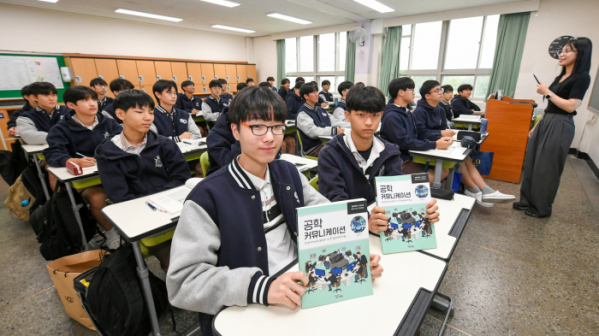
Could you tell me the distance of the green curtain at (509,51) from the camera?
217 inches

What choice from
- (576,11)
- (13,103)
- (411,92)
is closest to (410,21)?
(576,11)

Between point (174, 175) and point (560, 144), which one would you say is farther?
point (560, 144)

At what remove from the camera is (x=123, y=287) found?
50.9 inches

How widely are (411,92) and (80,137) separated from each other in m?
3.05

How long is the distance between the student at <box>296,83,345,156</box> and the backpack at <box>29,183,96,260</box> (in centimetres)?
234

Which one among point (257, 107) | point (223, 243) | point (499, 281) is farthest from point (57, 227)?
point (499, 281)

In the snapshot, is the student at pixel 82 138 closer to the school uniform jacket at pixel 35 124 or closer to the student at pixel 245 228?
the school uniform jacket at pixel 35 124

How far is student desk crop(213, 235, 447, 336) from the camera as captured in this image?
2.30 feet

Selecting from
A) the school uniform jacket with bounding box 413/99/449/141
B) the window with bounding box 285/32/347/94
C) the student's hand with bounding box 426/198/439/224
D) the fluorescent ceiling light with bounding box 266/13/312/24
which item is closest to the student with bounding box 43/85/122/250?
the student's hand with bounding box 426/198/439/224

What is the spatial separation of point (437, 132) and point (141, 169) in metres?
2.74

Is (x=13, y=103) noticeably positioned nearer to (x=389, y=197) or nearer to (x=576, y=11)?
(x=389, y=197)

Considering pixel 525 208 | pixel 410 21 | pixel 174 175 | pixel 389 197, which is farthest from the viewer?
pixel 410 21

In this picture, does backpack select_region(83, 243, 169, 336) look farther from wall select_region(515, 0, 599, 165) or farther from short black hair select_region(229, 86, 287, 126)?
wall select_region(515, 0, 599, 165)

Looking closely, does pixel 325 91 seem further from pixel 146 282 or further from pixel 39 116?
pixel 146 282
